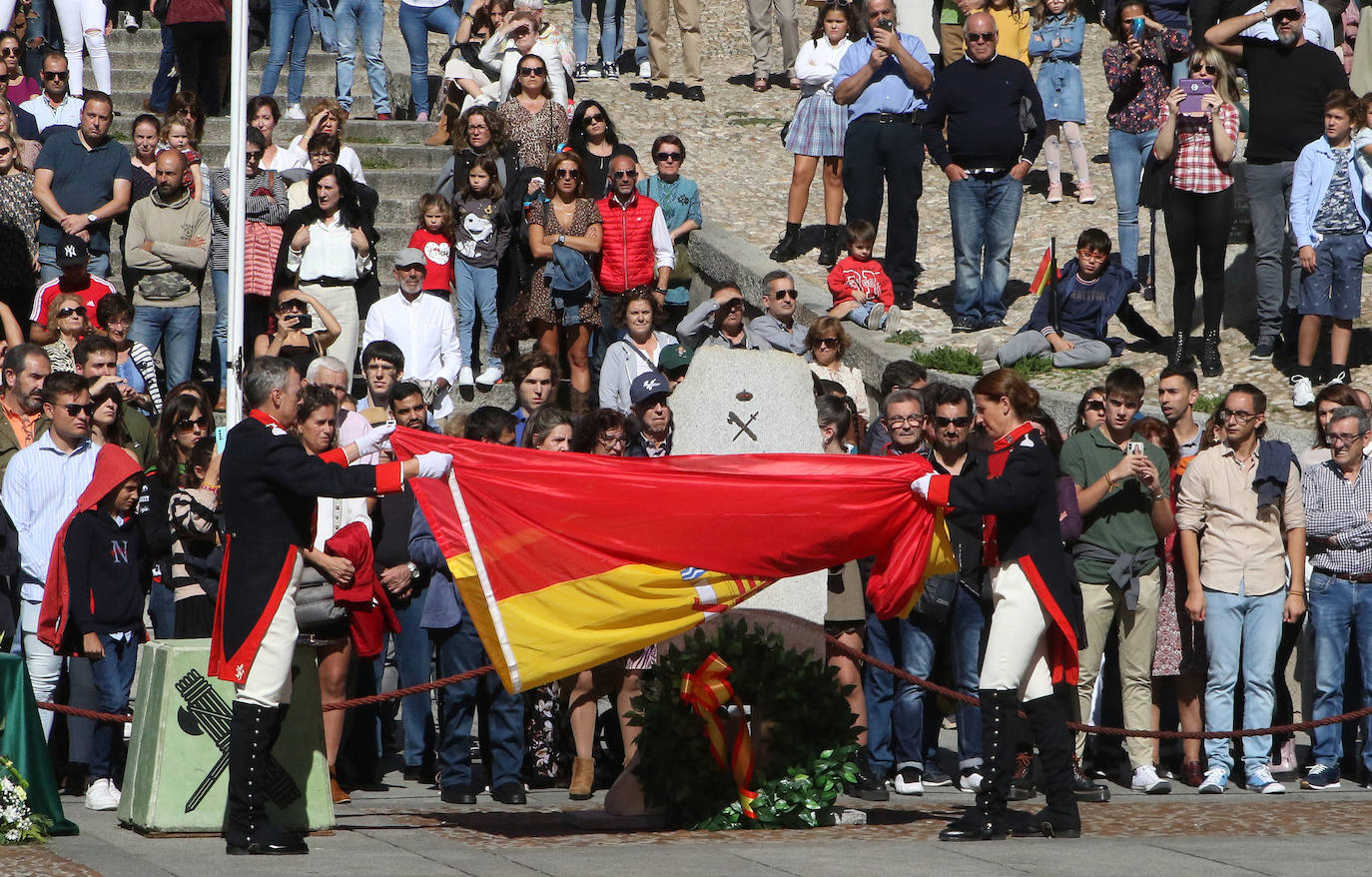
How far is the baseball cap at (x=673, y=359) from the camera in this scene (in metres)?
11.9

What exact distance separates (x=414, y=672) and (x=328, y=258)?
15.3 feet

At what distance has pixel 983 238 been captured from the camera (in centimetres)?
1495

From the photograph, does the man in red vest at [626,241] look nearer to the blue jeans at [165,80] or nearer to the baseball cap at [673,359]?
the baseball cap at [673,359]

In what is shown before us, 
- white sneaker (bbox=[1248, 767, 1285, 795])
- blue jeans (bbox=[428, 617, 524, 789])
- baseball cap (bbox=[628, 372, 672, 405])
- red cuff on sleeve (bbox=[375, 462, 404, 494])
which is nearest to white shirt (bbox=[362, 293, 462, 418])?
baseball cap (bbox=[628, 372, 672, 405])

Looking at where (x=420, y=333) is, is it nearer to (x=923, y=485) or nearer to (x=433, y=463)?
(x=433, y=463)

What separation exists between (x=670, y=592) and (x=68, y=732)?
3542 millimetres

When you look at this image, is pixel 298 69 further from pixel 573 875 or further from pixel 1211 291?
pixel 573 875

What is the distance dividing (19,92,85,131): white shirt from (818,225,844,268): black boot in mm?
6808

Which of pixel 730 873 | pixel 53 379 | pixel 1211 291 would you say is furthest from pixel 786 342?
pixel 730 873

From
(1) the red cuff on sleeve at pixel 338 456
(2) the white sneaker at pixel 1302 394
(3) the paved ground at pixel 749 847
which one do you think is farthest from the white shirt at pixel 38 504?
(2) the white sneaker at pixel 1302 394

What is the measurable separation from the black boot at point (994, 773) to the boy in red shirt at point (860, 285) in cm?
638

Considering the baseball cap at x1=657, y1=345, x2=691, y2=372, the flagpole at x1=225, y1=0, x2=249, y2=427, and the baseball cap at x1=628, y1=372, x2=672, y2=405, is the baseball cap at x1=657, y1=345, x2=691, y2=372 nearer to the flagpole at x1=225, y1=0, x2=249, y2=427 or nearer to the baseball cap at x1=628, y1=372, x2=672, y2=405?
the baseball cap at x1=628, y1=372, x2=672, y2=405

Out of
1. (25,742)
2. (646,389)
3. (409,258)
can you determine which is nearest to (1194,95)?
(646,389)

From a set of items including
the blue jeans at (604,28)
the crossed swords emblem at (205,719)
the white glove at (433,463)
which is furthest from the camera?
the blue jeans at (604,28)
